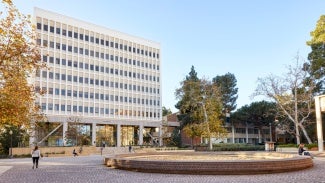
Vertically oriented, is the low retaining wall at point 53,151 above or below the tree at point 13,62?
below

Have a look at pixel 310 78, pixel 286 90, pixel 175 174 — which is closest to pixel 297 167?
pixel 175 174

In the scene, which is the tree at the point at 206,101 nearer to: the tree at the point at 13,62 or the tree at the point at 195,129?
the tree at the point at 195,129

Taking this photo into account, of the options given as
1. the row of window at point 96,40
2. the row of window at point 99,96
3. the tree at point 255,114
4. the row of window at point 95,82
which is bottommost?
the tree at point 255,114

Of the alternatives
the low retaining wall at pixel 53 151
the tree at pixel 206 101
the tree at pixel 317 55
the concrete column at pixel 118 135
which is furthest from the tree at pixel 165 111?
the tree at pixel 317 55

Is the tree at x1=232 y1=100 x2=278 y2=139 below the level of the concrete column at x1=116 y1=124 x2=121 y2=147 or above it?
above

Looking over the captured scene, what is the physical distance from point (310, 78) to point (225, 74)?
40960 mm

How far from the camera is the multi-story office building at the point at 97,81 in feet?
202

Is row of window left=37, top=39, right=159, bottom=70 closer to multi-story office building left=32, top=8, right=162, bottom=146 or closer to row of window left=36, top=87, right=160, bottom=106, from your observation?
multi-story office building left=32, top=8, right=162, bottom=146

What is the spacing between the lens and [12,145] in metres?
47.2

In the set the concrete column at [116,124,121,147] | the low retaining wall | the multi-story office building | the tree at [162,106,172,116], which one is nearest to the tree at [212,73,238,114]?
the multi-story office building

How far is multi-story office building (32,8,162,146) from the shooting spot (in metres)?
61.6

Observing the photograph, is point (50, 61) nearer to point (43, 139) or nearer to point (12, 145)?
point (43, 139)

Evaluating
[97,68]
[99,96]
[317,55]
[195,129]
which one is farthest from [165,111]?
[317,55]

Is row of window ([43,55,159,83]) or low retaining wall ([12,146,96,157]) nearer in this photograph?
low retaining wall ([12,146,96,157])
